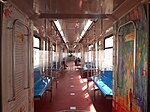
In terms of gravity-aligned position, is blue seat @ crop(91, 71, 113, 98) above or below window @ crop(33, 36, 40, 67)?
below

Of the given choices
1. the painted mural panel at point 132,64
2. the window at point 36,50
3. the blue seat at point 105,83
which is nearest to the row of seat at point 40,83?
the window at point 36,50

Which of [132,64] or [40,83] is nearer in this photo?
[132,64]

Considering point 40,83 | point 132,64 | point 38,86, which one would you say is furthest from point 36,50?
point 132,64

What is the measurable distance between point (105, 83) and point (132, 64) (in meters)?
3.50

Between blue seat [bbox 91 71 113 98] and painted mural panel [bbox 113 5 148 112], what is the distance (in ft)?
2.74

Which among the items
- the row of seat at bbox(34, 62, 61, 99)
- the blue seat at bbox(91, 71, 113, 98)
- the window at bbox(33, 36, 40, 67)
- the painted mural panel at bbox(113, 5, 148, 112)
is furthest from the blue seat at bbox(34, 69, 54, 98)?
the painted mural panel at bbox(113, 5, 148, 112)

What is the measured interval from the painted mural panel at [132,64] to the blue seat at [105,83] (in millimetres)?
835

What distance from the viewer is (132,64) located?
2834mm

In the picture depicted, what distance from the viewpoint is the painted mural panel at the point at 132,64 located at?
233 cm

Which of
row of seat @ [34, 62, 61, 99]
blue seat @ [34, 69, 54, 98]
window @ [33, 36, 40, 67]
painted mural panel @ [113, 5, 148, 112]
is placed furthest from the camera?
window @ [33, 36, 40, 67]

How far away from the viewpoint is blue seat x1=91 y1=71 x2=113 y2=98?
4809mm

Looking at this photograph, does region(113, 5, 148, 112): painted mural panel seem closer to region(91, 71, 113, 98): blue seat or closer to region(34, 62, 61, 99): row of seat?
region(91, 71, 113, 98): blue seat

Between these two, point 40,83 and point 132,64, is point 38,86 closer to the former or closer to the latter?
point 40,83

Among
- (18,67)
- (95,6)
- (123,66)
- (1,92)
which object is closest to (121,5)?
(95,6)
